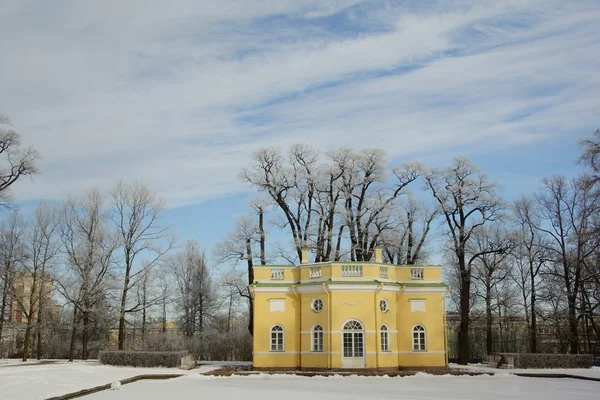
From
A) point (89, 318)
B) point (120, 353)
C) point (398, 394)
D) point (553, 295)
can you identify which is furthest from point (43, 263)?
point (553, 295)

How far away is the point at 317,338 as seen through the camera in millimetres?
24812

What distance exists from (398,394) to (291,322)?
1002 centimetres

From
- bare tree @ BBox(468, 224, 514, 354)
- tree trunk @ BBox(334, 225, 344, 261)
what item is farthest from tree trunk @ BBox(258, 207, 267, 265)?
bare tree @ BBox(468, 224, 514, 354)

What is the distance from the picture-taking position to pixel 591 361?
2642cm

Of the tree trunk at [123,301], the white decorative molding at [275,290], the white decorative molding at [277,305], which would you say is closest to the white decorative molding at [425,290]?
the white decorative molding at [275,290]

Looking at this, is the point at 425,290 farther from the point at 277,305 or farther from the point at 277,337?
the point at 277,337

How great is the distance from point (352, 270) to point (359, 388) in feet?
24.7

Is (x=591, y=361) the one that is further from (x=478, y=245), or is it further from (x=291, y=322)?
(x=291, y=322)

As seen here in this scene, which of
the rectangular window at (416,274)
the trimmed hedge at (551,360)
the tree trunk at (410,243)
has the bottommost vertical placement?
the trimmed hedge at (551,360)

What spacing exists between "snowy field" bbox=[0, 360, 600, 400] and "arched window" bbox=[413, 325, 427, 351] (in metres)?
2.89

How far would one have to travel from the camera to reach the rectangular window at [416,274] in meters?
26.5

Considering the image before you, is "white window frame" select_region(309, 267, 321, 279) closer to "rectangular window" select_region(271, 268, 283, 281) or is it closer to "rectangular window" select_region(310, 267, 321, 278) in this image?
"rectangular window" select_region(310, 267, 321, 278)

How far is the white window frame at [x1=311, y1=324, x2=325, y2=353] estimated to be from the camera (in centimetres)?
2464

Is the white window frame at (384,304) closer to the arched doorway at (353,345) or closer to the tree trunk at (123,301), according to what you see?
the arched doorway at (353,345)
